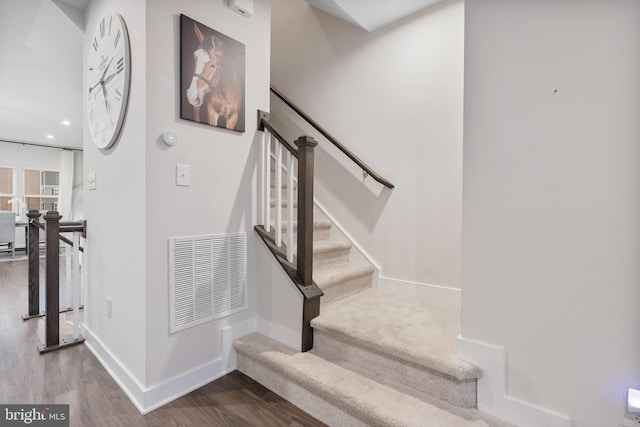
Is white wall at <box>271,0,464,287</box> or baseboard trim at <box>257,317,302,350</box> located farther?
white wall at <box>271,0,464,287</box>

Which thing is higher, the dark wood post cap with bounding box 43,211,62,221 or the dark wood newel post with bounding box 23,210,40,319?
the dark wood post cap with bounding box 43,211,62,221

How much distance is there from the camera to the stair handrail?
8.02ft

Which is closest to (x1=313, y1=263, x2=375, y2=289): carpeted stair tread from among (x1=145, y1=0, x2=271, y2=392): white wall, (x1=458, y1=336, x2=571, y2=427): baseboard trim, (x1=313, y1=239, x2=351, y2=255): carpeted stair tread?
(x1=313, y1=239, x2=351, y2=255): carpeted stair tread

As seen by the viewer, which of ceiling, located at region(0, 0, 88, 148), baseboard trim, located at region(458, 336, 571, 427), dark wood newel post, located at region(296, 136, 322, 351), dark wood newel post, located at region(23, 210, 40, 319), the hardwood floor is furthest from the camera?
dark wood newel post, located at region(23, 210, 40, 319)

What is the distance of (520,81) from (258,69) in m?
1.55

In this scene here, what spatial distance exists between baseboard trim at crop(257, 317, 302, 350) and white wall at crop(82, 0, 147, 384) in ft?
2.28

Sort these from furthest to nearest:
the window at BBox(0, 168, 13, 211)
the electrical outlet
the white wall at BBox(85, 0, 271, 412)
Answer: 1. the window at BBox(0, 168, 13, 211)
2. the white wall at BBox(85, 0, 271, 412)
3. the electrical outlet

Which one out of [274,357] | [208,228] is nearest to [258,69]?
[208,228]

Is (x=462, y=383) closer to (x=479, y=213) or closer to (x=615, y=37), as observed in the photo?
(x=479, y=213)

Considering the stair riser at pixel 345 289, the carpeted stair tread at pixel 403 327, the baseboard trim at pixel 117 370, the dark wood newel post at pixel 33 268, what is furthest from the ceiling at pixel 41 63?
the carpeted stair tread at pixel 403 327

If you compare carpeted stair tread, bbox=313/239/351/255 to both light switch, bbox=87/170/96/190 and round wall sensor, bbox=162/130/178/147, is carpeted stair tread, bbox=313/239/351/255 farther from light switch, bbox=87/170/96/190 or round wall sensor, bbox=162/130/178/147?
light switch, bbox=87/170/96/190

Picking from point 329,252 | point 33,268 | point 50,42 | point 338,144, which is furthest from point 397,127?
point 33,268

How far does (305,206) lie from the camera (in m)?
1.75

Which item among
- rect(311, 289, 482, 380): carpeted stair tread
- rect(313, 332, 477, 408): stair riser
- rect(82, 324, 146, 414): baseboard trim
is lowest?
rect(82, 324, 146, 414): baseboard trim
